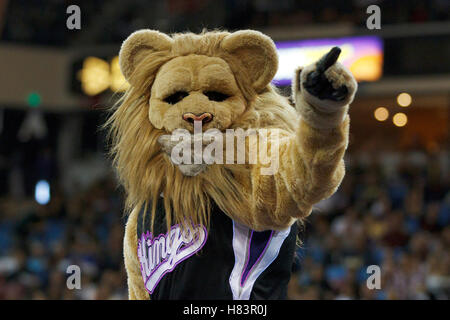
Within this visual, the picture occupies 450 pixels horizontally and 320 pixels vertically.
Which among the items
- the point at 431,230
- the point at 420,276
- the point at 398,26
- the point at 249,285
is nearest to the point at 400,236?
the point at 431,230

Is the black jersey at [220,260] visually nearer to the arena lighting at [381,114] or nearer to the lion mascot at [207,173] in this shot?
the lion mascot at [207,173]

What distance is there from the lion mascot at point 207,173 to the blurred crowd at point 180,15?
5145 millimetres

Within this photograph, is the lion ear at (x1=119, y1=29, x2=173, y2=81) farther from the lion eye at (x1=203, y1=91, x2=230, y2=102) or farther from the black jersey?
the black jersey

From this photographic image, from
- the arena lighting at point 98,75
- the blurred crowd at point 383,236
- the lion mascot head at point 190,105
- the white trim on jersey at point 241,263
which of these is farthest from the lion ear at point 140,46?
the arena lighting at point 98,75

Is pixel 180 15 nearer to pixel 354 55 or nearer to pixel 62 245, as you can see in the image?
pixel 354 55

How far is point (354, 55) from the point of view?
6.67 m

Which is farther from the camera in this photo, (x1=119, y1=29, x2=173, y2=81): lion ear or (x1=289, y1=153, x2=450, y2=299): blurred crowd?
(x1=289, y1=153, x2=450, y2=299): blurred crowd

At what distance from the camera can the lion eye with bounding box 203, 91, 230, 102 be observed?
207 centimetres

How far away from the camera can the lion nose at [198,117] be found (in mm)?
2004

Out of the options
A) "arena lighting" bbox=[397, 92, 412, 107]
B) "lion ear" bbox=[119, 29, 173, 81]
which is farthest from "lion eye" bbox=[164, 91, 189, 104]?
"arena lighting" bbox=[397, 92, 412, 107]

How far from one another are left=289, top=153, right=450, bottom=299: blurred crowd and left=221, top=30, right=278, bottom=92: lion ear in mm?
2497

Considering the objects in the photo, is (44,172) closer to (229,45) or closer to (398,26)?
(398,26)

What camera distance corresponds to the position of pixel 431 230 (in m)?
6.10

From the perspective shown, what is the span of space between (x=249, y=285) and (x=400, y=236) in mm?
4112
